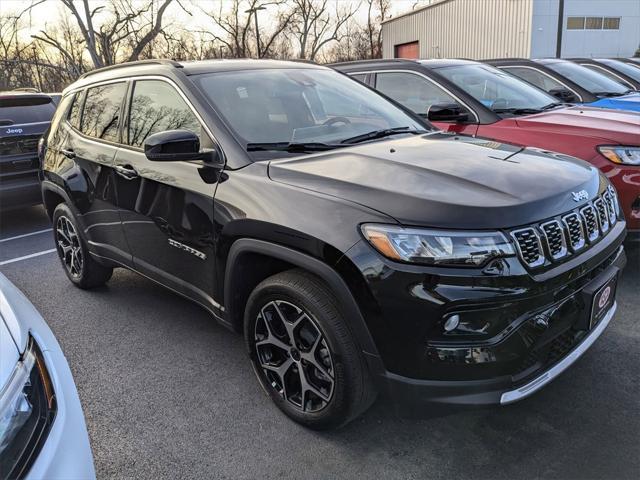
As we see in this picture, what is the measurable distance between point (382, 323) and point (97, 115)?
3004mm

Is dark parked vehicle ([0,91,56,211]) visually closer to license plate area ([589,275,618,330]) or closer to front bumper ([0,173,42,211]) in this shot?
front bumper ([0,173,42,211])

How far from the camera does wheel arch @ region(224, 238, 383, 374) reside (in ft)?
7.30

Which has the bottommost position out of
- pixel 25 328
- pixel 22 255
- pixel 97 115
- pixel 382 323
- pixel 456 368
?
pixel 22 255

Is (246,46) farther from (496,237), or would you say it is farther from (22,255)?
(496,237)

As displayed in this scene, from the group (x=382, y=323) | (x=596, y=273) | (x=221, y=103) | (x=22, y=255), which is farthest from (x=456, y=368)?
(x=22, y=255)

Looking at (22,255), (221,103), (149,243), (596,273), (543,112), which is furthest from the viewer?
(22,255)

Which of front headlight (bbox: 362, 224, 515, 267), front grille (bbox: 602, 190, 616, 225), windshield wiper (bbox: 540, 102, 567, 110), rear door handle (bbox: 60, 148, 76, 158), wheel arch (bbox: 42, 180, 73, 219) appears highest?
windshield wiper (bbox: 540, 102, 567, 110)

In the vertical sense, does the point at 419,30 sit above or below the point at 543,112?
above

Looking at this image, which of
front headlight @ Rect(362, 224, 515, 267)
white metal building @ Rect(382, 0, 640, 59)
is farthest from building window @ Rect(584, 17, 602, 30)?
front headlight @ Rect(362, 224, 515, 267)

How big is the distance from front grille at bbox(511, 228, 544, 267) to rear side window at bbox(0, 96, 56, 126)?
6.69m

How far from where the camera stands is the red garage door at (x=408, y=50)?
142 feet

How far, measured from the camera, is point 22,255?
232 inches

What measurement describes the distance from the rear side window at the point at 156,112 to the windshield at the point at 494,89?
2985mm

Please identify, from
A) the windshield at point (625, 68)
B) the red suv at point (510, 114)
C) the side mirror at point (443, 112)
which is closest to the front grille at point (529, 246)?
the red suv at point (510, 114)
